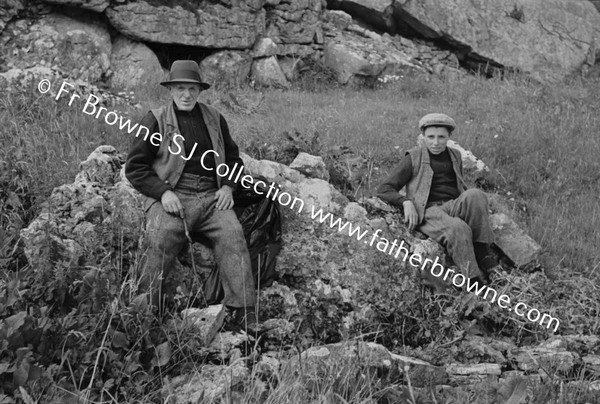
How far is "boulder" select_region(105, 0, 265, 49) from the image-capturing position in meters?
10.3

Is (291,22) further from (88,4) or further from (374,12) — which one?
(88,4)

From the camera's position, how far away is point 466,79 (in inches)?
500

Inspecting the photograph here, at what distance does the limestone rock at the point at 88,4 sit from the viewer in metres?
9.76

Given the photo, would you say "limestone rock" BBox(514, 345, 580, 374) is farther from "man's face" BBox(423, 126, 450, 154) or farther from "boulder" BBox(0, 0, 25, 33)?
"boulder" BBox(0, 0, 25, 33)

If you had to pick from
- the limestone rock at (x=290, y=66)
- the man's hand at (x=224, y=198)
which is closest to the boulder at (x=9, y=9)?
the limestone rock at (x=290, y=66)

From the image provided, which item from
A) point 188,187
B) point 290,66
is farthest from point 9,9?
point 188,187

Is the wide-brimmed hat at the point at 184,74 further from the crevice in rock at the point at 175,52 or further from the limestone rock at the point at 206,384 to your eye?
the crevice in rock at the point at 175,52

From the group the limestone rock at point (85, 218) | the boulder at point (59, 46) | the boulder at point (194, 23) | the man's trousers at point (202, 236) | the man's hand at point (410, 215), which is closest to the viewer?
the limestone rock at point (85, 218)

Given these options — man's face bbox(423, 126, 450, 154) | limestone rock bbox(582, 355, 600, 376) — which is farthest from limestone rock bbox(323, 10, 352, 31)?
limestone rock bbox(582, 355, 600, 376)

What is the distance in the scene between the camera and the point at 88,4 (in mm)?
9922

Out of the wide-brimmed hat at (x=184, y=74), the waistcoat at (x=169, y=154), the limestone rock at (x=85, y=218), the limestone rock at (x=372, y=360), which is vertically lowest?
the limestone rock at (x=85, y=218)

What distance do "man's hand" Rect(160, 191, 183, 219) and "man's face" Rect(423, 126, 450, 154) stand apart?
7.57 ft

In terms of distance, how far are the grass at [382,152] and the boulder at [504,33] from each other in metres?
2.62

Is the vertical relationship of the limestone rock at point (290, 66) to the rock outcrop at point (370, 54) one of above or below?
below
